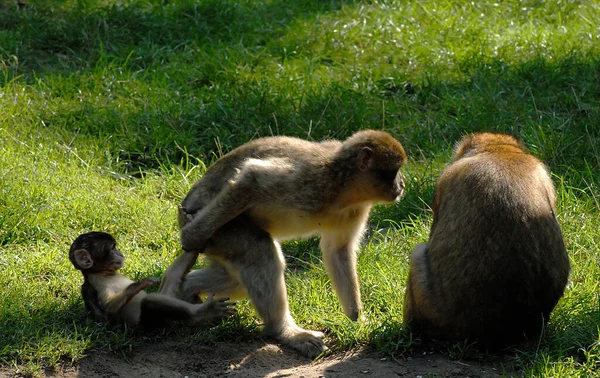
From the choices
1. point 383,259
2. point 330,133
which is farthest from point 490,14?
point 383,259

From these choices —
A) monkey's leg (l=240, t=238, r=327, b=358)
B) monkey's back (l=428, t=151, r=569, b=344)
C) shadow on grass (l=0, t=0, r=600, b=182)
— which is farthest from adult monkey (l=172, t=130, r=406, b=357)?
shadow on grass (l=0, t=0, r=600, b=182)

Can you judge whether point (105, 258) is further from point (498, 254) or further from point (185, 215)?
point (498, 254)

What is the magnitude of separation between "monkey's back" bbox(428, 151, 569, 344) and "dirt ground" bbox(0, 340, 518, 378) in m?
0.22

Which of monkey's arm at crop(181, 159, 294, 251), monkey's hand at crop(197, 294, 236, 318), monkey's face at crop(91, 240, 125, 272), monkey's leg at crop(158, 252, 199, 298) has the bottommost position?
monkey's hand at crop(197, 294, 236, 318)

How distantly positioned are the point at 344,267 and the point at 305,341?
0.64m

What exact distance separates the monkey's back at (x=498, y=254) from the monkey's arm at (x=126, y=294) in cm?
169

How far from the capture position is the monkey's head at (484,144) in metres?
5.73

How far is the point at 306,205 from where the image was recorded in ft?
19.0

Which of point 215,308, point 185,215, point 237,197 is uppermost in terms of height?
point 237,197

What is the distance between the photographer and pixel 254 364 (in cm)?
561

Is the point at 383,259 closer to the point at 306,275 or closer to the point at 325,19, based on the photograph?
the point at 306,275

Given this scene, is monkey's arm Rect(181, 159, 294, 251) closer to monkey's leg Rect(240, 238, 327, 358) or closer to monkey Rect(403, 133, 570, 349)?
monkey's leg Rect(240, 238, 327, 358)

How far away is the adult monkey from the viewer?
5750 mm

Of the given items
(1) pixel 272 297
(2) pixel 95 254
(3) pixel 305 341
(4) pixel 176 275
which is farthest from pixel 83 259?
(3) pixel 305 341
